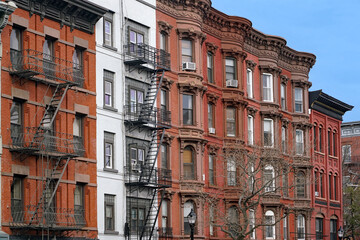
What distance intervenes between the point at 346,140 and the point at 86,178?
2388 inches

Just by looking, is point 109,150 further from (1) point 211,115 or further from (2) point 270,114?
(2) point 270,114

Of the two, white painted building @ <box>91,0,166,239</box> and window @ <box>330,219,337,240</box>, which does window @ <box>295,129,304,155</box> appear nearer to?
window @ <box>330,219,337,240</box>

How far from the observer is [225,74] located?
58.2m

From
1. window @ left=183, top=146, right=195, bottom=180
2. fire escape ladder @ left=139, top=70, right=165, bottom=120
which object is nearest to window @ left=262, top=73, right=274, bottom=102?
window @ left=183, top=146, right=195, bottom=180

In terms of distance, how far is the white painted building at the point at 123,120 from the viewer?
4559cm

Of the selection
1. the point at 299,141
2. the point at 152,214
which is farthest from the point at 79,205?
the point at 299,141

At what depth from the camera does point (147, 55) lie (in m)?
49.7

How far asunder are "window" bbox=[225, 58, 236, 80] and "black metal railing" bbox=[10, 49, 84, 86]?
16.9 meters

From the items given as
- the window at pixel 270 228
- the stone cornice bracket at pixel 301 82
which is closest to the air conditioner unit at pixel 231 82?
the window at pixel 270 228

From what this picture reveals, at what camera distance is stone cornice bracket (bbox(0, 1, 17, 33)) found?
37188 mm

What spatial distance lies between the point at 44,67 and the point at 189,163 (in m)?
15.8

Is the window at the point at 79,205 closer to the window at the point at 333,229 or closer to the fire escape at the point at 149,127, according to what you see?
the fire escape at the point at 149,127

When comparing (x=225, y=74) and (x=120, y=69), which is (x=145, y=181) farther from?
(x=225, y=74)

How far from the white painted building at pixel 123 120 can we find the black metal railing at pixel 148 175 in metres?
0.07
